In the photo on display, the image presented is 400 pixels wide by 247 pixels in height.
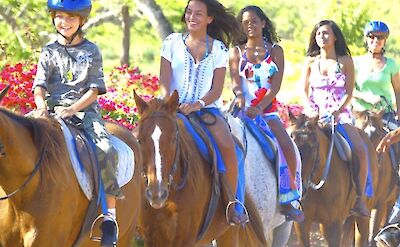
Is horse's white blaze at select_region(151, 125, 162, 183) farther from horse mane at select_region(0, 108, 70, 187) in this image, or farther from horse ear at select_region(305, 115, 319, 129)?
horse ear at select_region(305, 115, 319, 129)

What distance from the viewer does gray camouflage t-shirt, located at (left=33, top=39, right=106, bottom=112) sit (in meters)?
8.42

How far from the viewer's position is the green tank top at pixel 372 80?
592 inches

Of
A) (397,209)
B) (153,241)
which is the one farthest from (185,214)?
(397,209)

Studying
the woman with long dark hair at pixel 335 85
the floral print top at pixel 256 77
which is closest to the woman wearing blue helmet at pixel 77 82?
the floral print top at pixel 256 77

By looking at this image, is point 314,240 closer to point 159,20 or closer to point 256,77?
point 159,20

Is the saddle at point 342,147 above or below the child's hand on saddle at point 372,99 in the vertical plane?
below

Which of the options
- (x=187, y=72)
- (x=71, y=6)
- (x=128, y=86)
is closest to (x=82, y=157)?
(x=71, y=6)

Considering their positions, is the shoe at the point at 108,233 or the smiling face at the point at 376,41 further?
the smiling face at the point at 376,41

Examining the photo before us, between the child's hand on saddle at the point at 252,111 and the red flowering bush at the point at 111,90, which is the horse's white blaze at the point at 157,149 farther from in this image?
the child's hand on saddle at the point at 252,111

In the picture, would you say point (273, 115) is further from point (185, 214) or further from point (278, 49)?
point (185, 214)

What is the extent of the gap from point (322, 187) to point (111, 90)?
3.50 m

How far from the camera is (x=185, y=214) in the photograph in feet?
29.9

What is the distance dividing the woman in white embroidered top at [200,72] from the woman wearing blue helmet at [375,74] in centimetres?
560

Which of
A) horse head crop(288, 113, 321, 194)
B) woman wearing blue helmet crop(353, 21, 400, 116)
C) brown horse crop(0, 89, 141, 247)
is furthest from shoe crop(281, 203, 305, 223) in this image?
woman wearing blue helmet crop(353, 21, 400, 116)
